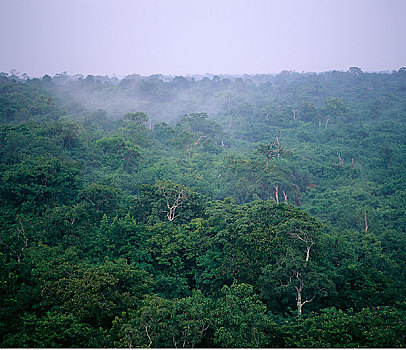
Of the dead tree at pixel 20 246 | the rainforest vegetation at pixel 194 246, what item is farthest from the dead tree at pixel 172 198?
the dead tree at pixel 20 246

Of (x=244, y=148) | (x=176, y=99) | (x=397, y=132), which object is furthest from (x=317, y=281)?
(x=176, y=99)

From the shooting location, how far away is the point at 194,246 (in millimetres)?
16250

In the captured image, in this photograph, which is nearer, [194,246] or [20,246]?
Answer: [20,246]

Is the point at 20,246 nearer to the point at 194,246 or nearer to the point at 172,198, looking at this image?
the point at 194,246

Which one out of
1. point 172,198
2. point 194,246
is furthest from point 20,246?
point 172,198

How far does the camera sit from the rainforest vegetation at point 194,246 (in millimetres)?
9625

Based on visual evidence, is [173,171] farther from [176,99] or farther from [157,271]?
[176,99]

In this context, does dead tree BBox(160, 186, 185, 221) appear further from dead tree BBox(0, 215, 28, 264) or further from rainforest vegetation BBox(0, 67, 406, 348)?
dead tree BBox(0, 215, 28, 264)

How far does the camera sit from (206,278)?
1553 centimetres

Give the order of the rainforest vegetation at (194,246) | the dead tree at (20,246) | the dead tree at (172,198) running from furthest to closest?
the dead tree at (172,198)
the dead tree at (20,246)
the rainforest vegetation at (194,246)

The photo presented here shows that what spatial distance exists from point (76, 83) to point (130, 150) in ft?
234

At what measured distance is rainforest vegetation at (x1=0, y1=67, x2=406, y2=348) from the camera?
9.62 m

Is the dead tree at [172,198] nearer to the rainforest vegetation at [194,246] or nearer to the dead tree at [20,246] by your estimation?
the rainforest vegetation at [194,246]

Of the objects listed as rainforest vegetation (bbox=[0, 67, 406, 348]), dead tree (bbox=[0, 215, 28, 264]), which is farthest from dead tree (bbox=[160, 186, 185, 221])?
dead tree (bbox=[0, 215, 28, 264])
